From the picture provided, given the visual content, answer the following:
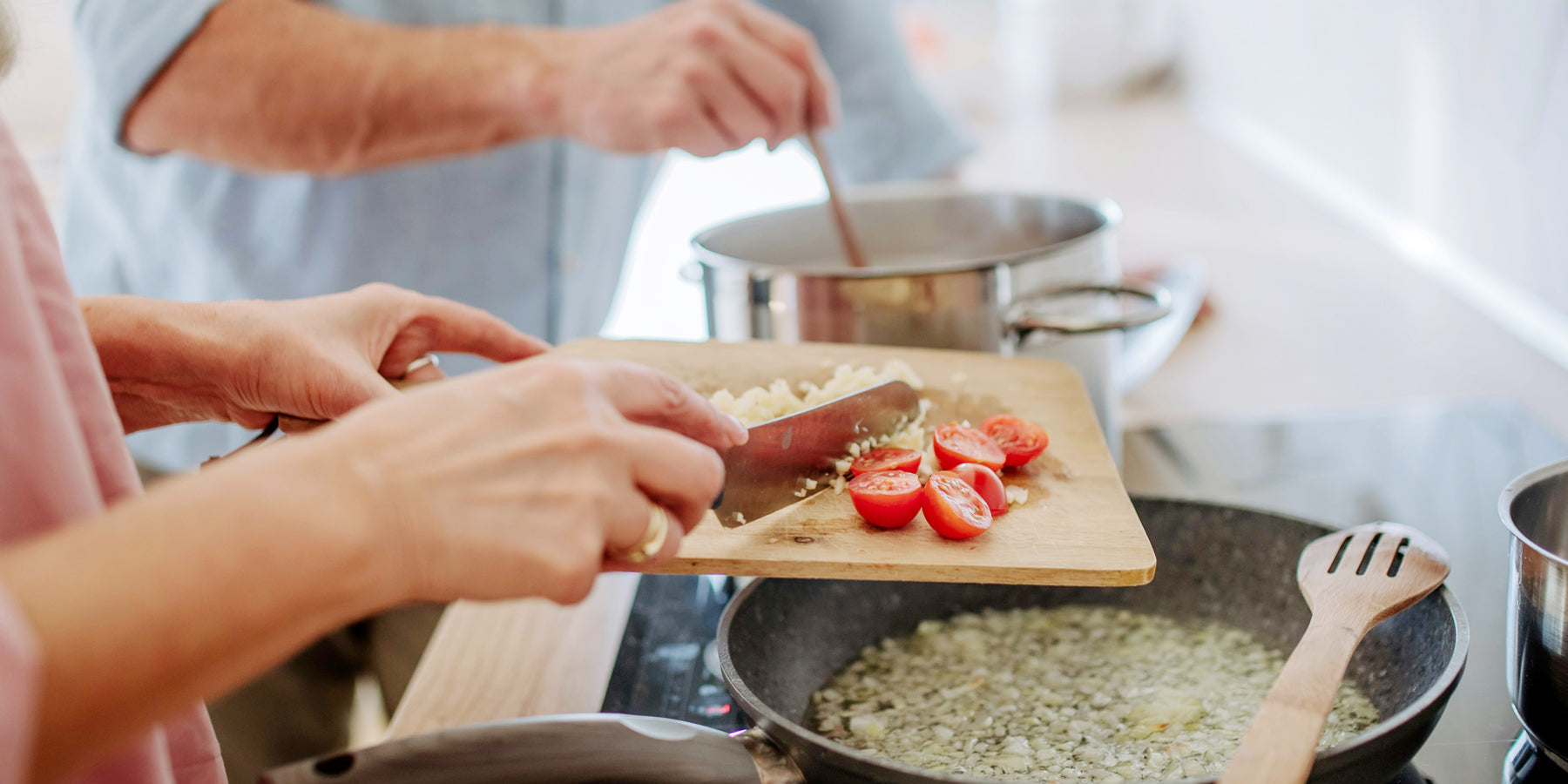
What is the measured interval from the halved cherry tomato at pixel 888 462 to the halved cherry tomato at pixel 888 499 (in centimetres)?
3

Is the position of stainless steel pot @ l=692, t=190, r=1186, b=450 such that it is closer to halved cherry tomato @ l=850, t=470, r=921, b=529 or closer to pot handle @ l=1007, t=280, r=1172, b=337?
pot handle @ l=1007, t=280, r=1172, b=337

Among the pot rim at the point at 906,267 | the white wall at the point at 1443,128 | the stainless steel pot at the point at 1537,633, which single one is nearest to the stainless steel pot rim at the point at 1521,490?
the stainless steel pot at the point at 1537,633

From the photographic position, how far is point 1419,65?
6.99 feet

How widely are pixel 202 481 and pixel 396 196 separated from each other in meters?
1.00

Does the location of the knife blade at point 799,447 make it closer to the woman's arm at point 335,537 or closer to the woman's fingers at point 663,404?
the woman's fingers at point 663,404

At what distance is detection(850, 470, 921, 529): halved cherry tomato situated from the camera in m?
0.67

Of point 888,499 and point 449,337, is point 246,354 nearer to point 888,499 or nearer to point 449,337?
point 449,337

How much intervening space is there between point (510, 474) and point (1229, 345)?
1.76m

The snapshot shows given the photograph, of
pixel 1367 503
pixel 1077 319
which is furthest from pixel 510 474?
pixel 1367 503

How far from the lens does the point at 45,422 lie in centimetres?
46

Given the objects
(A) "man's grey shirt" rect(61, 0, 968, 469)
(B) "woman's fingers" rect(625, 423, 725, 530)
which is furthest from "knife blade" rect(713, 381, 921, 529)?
(A) "man's grey shirt" rect(61, 0, 968, 469)

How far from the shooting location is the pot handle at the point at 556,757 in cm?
58

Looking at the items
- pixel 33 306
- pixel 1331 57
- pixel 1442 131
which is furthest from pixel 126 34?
pixel 1331 57

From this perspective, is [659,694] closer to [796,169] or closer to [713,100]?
[713,100]
